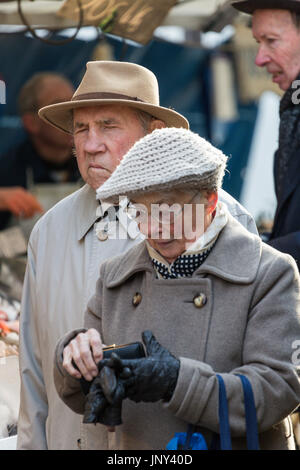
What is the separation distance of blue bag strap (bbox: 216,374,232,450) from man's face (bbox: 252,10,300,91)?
2.17 meters

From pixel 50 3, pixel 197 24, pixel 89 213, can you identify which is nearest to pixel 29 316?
pixel 89 213

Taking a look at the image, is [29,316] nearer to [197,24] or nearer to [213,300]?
[213,300]

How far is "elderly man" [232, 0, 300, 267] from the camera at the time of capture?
3523 mm

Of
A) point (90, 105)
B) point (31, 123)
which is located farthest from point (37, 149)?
point (90, 105)

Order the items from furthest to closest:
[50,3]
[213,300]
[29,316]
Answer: [50,3] → [29,316] → [213,300]

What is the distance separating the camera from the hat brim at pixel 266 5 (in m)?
3.76

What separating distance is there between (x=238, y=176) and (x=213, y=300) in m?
4.45

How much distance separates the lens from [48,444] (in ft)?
9.66

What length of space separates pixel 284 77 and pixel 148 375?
2287 millimetres

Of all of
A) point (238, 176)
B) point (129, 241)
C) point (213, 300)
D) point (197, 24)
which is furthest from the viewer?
point (238, 176)

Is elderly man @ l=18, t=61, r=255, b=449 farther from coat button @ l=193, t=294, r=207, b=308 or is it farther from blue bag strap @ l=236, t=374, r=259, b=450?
blue bag strap @ l=236, t=374, r=259, b=450

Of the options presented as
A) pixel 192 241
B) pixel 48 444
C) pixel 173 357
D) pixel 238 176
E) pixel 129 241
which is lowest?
pixel 238 176

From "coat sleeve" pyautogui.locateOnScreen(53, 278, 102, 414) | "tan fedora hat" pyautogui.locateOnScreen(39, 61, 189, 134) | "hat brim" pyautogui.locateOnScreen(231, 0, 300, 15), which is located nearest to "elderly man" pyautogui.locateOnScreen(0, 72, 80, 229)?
"hat brim" pyautogui.locateOnScreen(231, 0, 300, 15)
